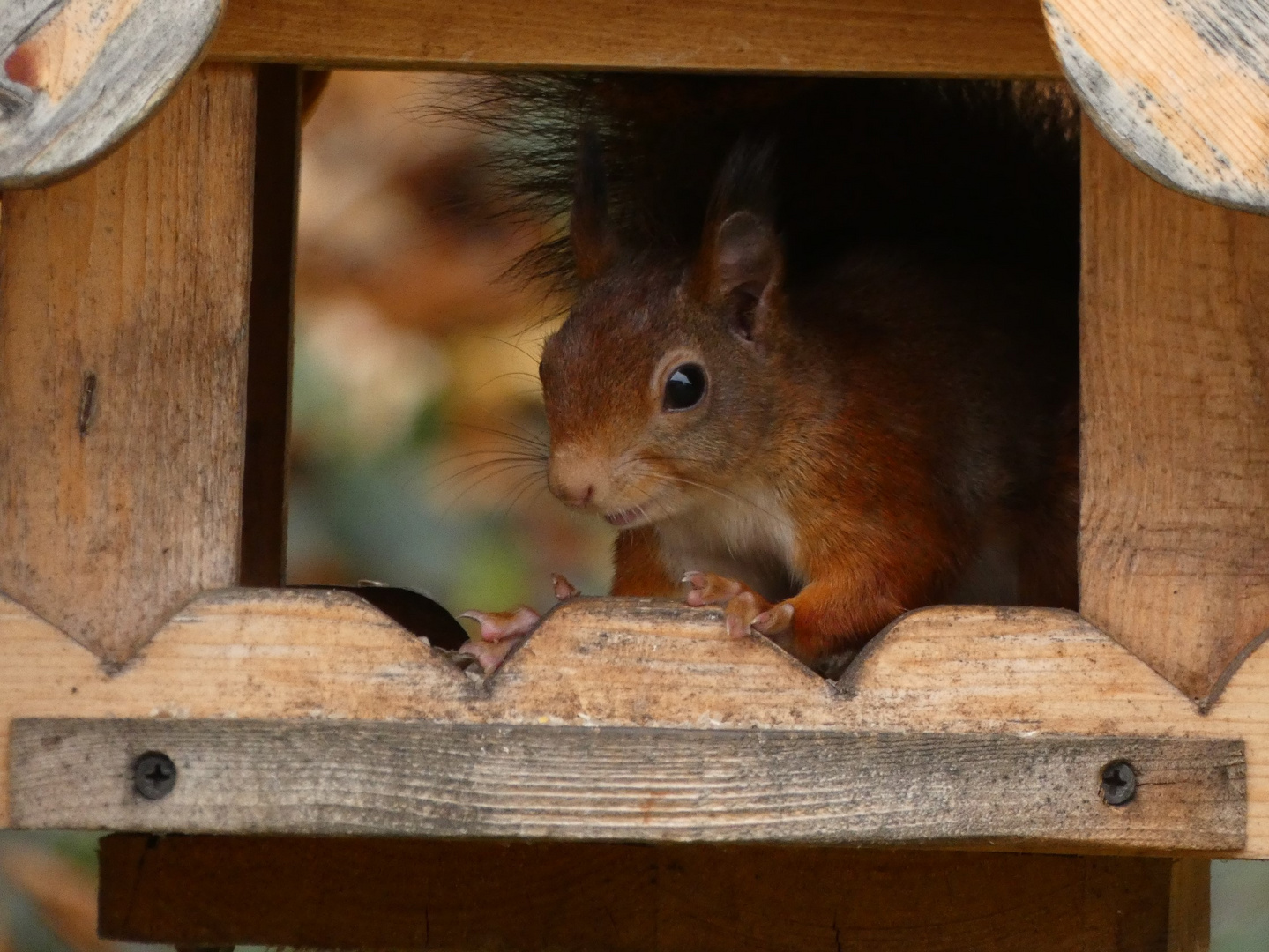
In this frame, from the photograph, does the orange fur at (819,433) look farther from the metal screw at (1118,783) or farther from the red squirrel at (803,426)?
the metal screw at (1118,783)

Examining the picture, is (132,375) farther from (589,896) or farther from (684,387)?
(589,896)

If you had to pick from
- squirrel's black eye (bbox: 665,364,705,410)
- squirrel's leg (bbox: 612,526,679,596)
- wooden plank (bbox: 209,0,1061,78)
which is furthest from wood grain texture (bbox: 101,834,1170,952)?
wooden plank (bbox: 209,0,1061,78)

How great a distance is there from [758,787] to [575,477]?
50cm

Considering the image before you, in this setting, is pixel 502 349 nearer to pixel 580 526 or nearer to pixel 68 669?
pixel 580 526

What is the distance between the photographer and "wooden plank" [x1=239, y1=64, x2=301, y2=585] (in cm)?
224

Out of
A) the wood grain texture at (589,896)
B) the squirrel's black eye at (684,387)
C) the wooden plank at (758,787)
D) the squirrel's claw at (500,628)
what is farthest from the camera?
the wood grain texture at (589,896)

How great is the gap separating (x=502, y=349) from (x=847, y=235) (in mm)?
1502

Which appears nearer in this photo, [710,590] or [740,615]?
[740,615]

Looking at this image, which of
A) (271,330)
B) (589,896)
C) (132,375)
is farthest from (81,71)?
(589,896)

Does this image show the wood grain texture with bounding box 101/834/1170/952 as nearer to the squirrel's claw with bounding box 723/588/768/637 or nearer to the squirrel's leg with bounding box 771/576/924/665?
the squirrel's leg with bounding box 771/576/924/665

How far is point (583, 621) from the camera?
1886 millimetres

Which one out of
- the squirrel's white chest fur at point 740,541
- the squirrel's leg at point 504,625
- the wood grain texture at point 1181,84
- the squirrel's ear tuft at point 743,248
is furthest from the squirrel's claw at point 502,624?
the wood grain texture at point 1181,84

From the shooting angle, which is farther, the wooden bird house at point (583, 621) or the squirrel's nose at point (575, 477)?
the squirrel's nose at point (575, 477)

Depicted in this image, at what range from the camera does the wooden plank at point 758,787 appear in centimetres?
182
